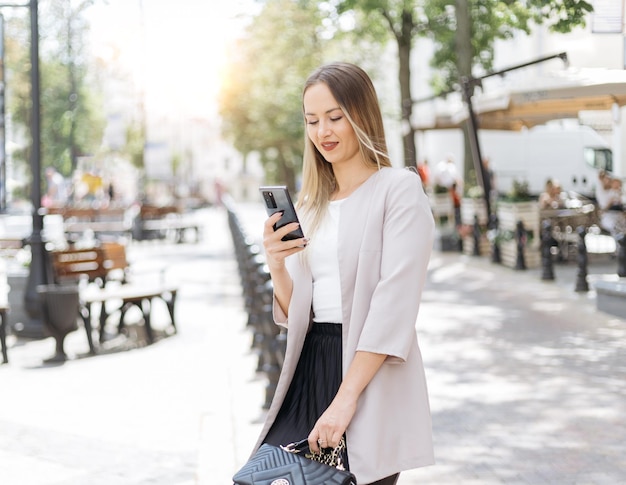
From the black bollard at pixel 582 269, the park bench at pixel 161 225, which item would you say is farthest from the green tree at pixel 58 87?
the black bollard at pixel 582 269

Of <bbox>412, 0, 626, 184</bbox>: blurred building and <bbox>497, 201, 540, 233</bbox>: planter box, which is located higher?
<bbox>412, 0, 626, 184</bbox>: blurred building

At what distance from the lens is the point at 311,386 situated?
2.96 m

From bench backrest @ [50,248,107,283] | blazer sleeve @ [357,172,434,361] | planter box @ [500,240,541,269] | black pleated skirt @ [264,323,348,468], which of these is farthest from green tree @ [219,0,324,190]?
blazer sleeve @ [357,172,434,361]

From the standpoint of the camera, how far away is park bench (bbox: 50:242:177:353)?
10406mm

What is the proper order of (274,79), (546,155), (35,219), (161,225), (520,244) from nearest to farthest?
(35,219) → (520,244) → (161,225) → (546,155) → (274,79)

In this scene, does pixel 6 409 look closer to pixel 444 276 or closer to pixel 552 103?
pixel 444 276

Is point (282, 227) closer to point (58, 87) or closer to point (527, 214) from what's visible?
point (527, 214)

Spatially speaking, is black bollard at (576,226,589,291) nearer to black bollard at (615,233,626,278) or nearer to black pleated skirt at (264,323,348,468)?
black bollard at (615,233,626,278)

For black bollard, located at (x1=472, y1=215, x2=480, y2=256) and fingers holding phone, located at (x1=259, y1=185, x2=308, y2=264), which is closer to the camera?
fingers holding phone, located at (x1=259, y1=185, x2=308, y2=264)

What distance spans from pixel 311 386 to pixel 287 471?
0.38 metres

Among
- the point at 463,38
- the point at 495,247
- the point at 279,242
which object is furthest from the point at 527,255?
the point at 279,242

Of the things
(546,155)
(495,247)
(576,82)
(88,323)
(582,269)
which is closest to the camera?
(88,323)

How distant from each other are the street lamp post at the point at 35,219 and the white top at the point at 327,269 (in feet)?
28.7

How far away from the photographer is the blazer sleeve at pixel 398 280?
271cm
